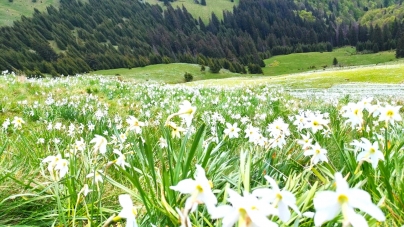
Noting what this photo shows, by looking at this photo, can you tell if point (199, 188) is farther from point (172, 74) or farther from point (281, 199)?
point (172, 74)

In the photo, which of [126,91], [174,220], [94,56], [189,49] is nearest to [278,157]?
[174,220]

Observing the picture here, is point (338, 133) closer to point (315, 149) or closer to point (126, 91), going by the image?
point (315, 149)

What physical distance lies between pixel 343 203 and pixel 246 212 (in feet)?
1.21

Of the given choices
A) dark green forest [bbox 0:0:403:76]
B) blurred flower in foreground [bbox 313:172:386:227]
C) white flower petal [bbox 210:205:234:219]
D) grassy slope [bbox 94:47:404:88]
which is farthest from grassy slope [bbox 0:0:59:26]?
blurred flower in foreground [bbox 313:172:386:227]

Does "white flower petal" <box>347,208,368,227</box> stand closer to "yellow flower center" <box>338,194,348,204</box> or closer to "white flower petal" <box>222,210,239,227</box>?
"yellow flower center" <box>338,194,348,204</box>

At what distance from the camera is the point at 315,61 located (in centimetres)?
16138

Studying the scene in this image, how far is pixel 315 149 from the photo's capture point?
268cm

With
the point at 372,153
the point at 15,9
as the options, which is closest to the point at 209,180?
the point at 372,153

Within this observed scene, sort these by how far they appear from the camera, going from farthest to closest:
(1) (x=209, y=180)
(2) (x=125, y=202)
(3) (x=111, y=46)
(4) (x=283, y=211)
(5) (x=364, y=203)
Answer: (3) (x=111, y=46) < (1) (x=209, y=180) < (2) (x=125, y=202) < (4) (x=283, y=211) < (5) (x=364, y=203)

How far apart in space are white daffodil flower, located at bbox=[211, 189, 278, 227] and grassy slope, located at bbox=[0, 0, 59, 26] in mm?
203101

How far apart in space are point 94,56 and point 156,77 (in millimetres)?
77083

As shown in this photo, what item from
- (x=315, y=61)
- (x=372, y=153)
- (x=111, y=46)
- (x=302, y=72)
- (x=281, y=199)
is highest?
(x=111, y=46)

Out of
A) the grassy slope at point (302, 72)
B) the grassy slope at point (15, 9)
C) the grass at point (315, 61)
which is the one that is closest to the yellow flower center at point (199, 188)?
the grassy slope at point (302, 72)

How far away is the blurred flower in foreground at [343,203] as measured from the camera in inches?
40.8
